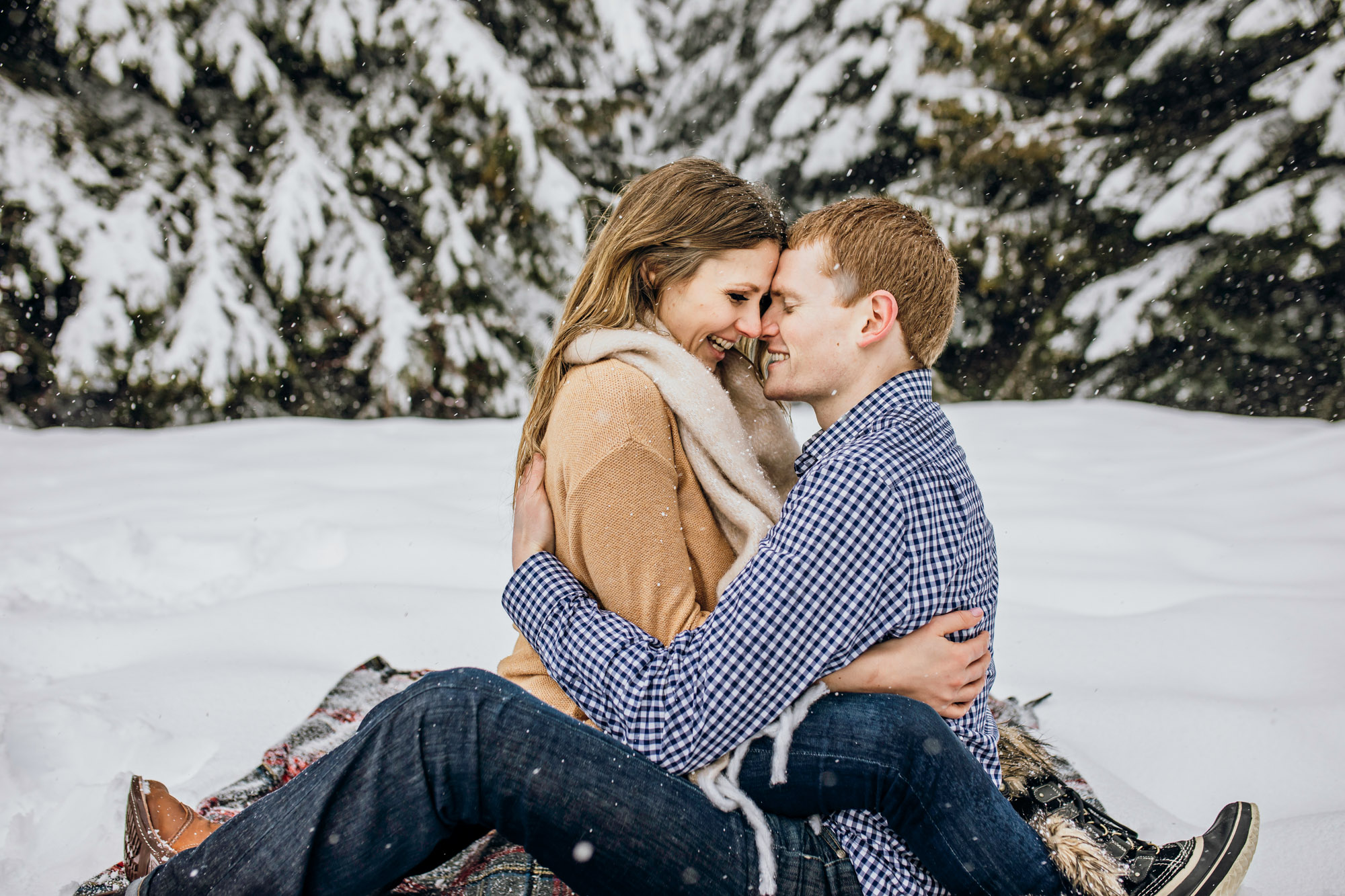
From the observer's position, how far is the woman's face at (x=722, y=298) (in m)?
1.97

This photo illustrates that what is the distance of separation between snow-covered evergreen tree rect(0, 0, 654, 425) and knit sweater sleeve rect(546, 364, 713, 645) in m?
5.33

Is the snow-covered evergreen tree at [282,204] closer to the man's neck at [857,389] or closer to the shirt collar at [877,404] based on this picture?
the man's neck at [857,389]

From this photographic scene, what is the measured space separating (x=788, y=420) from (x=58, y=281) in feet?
19.8

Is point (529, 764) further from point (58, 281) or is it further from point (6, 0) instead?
point (6, 0)

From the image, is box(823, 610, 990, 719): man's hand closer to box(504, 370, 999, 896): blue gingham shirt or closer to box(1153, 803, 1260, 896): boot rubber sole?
box(504, 370, 999, 896): blue gingham shirt

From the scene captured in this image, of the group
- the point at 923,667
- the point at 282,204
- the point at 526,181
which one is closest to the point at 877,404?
the point at 923,667

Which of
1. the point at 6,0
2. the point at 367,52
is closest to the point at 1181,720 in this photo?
the point at 367,52

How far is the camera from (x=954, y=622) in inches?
59.9

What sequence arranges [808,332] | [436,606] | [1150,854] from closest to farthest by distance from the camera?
1. [1150,854]
2. [808,332]
3. [436,606]

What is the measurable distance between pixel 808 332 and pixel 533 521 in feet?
2.55

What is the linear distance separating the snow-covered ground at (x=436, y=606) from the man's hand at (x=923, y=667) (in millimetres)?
1002

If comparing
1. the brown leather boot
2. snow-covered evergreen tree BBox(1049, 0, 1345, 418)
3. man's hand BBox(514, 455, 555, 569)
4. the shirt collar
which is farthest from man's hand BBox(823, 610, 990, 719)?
snow-covered evergreen tree BBox(1049, 0, 1345, 418)

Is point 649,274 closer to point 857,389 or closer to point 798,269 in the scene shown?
point 798,269

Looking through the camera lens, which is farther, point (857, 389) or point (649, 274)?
point (649, 274)
